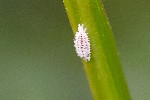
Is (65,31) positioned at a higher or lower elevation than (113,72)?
higher

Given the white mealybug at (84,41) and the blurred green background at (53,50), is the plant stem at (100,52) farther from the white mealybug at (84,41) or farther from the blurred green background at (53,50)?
the blurred green background at (53,50)

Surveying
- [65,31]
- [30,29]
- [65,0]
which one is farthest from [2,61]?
[65,0]

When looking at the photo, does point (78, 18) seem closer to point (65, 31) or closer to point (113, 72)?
point (113, 72)

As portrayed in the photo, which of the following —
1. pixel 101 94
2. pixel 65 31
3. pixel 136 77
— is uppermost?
pixel 65 31

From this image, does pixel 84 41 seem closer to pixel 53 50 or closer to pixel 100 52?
pixel 100 52

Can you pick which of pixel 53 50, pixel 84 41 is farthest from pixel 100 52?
pixel 53 50

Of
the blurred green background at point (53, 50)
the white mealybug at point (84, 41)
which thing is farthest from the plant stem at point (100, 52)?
the blurred green background at point (53, 50)
